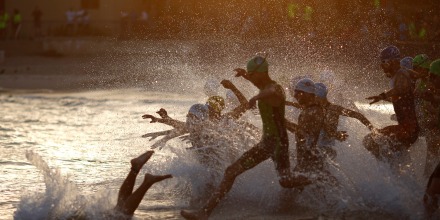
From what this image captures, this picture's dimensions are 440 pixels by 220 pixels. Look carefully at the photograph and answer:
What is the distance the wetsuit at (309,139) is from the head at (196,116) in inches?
63.0

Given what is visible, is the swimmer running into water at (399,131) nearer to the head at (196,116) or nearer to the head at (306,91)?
the head at (306,91)

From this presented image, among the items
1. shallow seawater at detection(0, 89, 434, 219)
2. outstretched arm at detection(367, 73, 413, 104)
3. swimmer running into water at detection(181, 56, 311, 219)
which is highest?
outstretched arm at detection(367, 73, 413, 104)

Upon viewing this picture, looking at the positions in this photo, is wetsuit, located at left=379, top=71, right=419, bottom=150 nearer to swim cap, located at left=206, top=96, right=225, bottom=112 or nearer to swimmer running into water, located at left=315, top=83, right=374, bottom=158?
swimmer running into water, located at left=315, top=83, right=374, bottom=158

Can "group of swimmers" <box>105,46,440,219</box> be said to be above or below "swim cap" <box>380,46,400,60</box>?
below

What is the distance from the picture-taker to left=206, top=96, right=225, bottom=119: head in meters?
12.7

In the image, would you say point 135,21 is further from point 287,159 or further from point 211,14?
point 287,159

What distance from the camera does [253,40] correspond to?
30.9 m

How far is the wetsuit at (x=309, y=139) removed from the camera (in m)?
11.2

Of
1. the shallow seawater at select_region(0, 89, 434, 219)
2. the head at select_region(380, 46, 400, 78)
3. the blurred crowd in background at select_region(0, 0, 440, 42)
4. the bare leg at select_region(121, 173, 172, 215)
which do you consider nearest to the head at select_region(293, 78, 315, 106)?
the shallow seawater at select_region(0, 89, 434, 219)

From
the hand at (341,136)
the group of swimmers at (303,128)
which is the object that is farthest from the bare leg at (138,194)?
the hand at (341,136)

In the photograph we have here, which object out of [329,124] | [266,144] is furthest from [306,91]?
[329,124]

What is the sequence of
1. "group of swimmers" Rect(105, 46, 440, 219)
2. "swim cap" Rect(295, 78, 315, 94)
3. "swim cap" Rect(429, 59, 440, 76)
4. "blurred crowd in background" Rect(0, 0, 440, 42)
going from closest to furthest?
"group of swimmers" Rect(105, 46, 440, 219)
"swim cap" Rect(295, 78, 315, 94)
"swim cap" Rect(429, 59, 440, 76)
"blurred crowd in background" Rect(0, 0, 440, 42)

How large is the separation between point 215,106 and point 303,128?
2253mm

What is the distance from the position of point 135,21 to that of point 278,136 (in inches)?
1280
